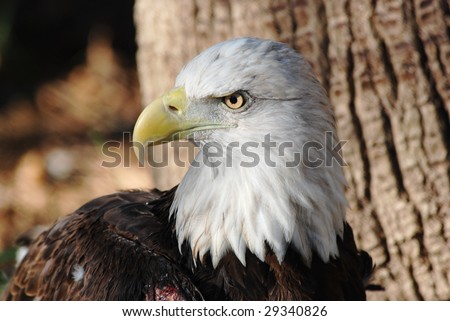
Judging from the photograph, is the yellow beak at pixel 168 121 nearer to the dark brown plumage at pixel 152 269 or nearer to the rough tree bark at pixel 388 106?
the dark brown plumage at pixel 152 269

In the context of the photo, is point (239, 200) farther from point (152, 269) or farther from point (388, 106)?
point (388, 106)

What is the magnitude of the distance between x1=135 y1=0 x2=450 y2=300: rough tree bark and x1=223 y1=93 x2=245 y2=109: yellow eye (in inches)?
50.0

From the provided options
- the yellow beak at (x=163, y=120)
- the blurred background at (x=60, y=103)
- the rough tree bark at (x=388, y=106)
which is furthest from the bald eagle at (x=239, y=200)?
the blurred background at (x=60, y=103)

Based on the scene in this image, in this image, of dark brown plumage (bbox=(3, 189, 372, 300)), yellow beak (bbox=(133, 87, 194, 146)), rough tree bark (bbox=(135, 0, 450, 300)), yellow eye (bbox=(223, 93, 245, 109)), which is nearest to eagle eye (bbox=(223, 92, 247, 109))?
yellow eye (bbox=(223, 93, 245, 109))

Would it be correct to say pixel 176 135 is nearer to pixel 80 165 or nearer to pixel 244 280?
pixel 244 280

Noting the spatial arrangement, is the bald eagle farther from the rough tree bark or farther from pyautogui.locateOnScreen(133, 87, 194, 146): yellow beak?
the rough tree bark

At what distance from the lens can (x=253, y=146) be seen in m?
3.19

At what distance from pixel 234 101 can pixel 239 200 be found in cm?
43

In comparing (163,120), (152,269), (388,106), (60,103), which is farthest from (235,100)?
(60,103)

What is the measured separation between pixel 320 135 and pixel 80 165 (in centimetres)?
379

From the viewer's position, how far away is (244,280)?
3.36 m

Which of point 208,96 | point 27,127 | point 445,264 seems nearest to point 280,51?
point 208,96

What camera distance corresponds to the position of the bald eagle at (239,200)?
318 centimetres
